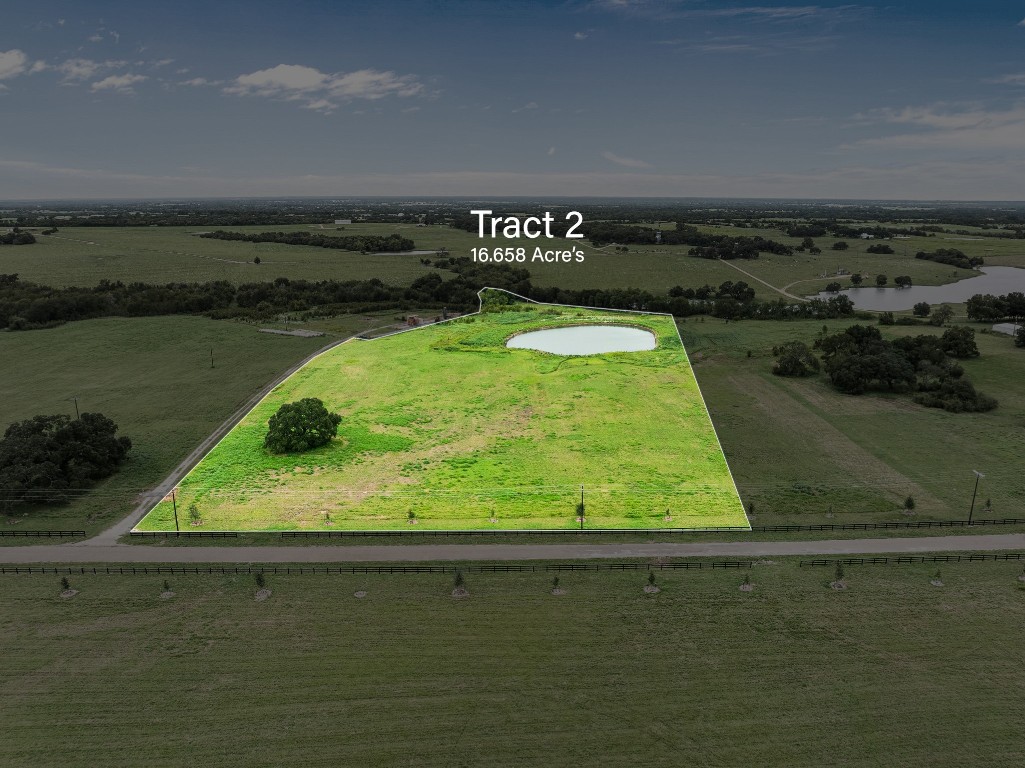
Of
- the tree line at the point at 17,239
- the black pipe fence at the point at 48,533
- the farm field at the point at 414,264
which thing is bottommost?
the black pipe fence at the point at 48,533

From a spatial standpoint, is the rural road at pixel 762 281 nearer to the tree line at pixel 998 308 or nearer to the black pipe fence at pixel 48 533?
the tree line at pixel 998 308

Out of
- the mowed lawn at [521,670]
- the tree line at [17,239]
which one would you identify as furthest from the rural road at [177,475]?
the tree line at [17,239]

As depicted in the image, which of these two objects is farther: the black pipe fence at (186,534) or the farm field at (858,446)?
the farm field at (858,446)

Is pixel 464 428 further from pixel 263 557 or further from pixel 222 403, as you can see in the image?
pixel 222 403

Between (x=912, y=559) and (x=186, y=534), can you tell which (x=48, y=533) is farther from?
(x=912, y=559)

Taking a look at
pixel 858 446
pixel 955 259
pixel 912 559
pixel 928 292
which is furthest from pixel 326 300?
pixel 955 259

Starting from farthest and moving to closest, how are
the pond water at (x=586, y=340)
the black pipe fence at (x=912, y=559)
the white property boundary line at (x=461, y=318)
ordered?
the pond water at (x=586, y=340), the white property boundary line at (x=461, y=318), the black pipe fence at (x=912, y=559)

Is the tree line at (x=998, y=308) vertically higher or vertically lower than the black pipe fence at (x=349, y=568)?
higher

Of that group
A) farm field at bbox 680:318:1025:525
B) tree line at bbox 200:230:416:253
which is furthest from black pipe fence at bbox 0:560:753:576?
tree line at bbox 200:230:416:253

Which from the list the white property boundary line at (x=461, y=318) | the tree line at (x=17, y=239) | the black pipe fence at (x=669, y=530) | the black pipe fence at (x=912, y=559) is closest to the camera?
the black pipe fence at (x=912, y=559)
